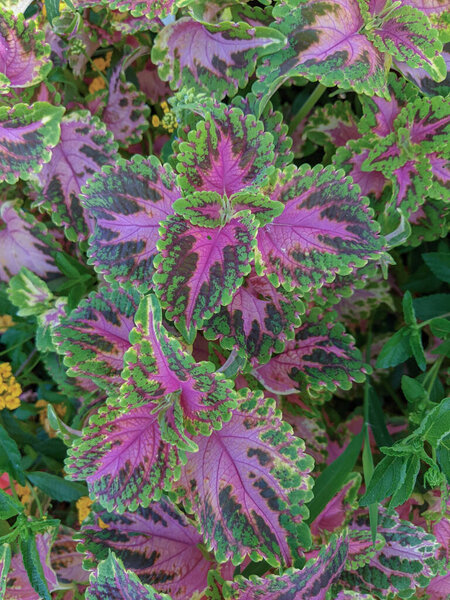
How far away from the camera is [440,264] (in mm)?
1160

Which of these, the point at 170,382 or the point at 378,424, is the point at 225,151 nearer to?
the point at 170,382

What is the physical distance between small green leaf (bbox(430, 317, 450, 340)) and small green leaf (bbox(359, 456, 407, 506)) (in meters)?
0.28

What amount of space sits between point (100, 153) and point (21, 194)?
14.4 inches

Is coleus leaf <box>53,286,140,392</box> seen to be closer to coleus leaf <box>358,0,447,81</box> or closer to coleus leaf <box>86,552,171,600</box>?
coleus leaf <box>86,552,171,600</box>

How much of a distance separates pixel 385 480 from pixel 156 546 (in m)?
0.39

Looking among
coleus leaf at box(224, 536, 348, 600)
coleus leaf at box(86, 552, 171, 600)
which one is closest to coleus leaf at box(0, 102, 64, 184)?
coleus leaf at box(86, 552, 171, 600)

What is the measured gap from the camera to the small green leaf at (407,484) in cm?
86

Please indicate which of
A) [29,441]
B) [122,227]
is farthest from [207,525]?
[29,441]

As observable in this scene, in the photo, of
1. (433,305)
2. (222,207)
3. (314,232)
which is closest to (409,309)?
(433,305)

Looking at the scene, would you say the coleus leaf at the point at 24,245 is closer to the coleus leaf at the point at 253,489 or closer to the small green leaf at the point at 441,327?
the coleus leaf at the point at 253,489

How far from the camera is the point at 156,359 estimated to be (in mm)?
743

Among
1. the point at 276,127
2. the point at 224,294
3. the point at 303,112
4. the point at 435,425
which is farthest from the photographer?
the point at 303,112

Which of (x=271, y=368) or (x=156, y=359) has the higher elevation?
(x=156, y=359)

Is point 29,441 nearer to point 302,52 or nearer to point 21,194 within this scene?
point 21,194
